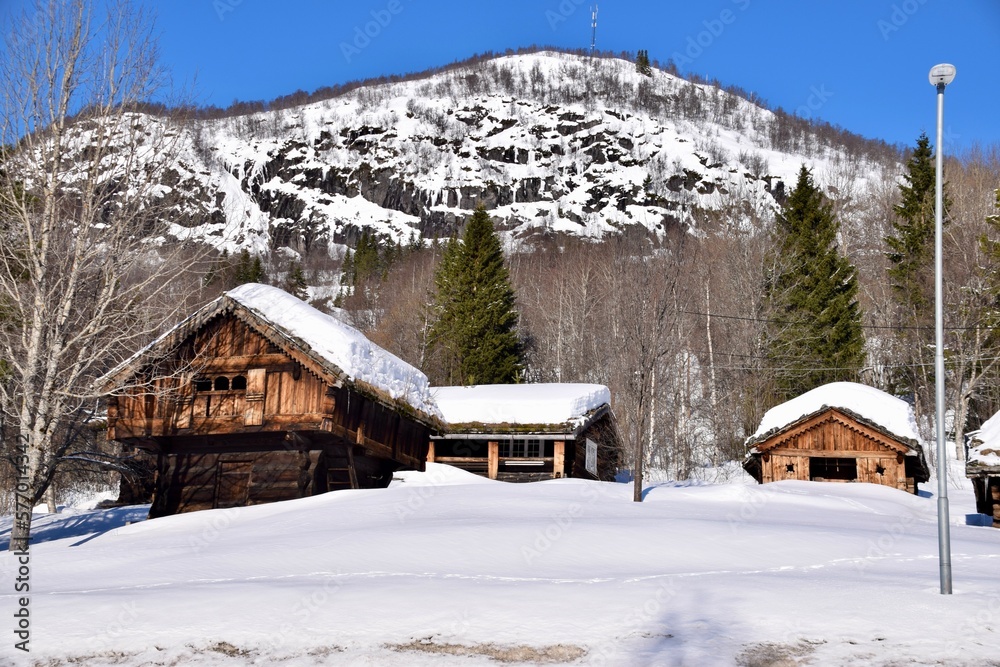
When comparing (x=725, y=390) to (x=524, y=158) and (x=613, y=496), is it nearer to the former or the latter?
(x=613, y=496)

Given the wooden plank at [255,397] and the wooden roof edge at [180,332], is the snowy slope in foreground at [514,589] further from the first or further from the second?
the wooden roof edge at [180,332]

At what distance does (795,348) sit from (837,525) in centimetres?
2848

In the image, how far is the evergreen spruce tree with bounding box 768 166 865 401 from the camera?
48.6 metres

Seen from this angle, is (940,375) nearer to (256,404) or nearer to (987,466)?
(987,466)

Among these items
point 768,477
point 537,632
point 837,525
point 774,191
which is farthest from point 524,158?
point 537,632

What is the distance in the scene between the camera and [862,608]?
1208cm

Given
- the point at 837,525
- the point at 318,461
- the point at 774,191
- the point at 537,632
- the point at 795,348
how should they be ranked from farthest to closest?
the point at 774,191
the point at 795,348
the point at 318,461
the point at 837,525
the point at 537,632

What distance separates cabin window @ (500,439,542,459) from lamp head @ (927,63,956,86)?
2291 centimetres

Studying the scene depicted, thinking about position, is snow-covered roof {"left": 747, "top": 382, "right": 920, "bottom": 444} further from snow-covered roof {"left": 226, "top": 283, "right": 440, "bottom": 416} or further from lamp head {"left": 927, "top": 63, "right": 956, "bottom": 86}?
lamp head {"left": 927, "top": 63, "right": 956, "bottom": 86}

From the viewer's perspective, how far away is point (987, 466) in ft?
79.7

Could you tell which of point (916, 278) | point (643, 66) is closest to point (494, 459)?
point (916, 278)

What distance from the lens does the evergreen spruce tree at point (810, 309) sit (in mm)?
48594

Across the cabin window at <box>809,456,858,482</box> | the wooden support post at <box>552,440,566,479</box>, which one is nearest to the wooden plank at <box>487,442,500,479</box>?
the wooden support post at <box>552,440,566,479</box>

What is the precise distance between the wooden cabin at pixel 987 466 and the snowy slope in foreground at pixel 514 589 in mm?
2369
